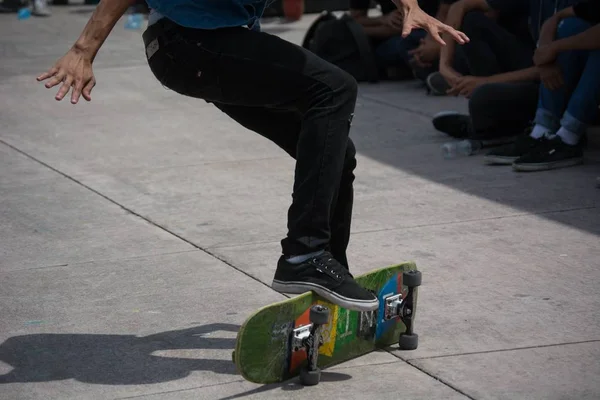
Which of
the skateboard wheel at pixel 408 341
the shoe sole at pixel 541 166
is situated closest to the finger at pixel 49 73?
the skateboard wheel at pixel 408 341

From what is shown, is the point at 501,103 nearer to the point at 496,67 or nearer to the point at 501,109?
the point at 501,109

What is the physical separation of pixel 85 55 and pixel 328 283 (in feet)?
3.39

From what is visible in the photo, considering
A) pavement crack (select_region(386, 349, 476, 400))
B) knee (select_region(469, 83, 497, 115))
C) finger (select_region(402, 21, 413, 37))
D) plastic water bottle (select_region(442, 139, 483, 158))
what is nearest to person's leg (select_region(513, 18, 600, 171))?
knee (select_region(469, 83, 497, 115))

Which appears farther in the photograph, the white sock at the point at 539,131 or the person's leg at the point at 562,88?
the white sock at the point at 539,131

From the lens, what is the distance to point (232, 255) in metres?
4.96

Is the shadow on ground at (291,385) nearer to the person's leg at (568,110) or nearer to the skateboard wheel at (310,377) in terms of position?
the skateboard wheel at (310,377)

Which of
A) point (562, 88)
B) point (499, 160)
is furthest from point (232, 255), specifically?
point (562, 88)

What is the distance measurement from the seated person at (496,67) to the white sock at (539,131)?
30 centimetres

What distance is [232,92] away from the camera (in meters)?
3.46

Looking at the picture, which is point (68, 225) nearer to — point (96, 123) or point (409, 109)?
point (96, 123)

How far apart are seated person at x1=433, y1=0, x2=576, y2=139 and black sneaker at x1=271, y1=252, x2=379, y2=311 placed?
12.2 ft

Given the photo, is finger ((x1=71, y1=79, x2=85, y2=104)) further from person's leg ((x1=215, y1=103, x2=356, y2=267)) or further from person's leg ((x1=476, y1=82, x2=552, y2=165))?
person's leg ((x1=476, y1=82, x2=552, y2=165))

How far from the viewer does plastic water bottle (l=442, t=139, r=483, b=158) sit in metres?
6.96

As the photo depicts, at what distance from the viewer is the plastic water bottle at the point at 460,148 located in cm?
696
